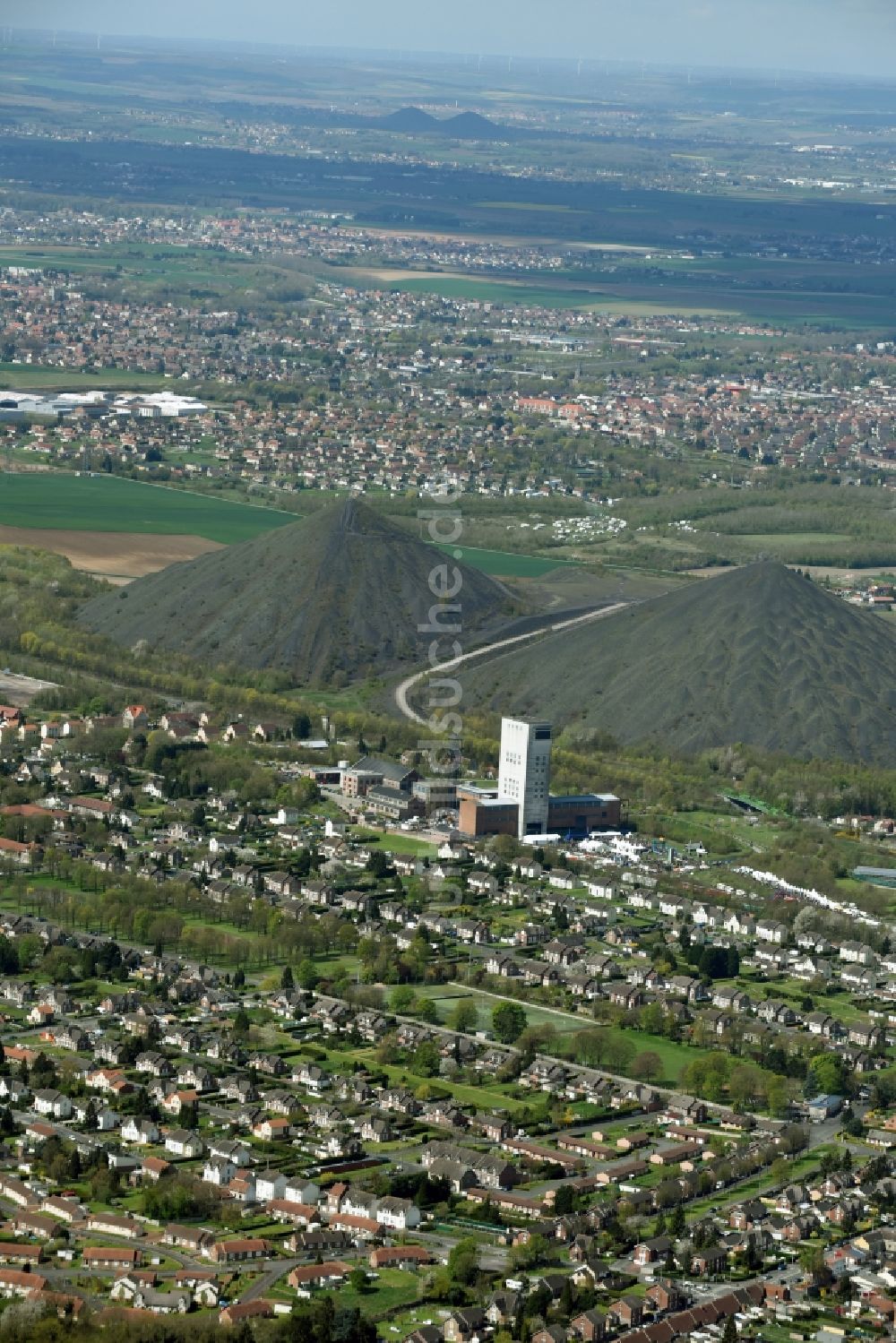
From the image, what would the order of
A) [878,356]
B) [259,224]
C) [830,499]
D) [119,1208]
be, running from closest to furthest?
1. [119,1208]
2. [830,499]
3. [878,356]
4. [259,224]

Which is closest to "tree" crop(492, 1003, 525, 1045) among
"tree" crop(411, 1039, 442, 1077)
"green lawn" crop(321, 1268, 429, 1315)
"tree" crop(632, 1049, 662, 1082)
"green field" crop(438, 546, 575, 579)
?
"tree" crop(411, 1039, 442, 1077)

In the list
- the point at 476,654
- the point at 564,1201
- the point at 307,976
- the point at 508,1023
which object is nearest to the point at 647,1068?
the point at 508,1023

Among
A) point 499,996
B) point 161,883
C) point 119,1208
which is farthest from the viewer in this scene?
point 161,883

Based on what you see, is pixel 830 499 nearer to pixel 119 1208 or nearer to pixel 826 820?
Result: pixel 826 820

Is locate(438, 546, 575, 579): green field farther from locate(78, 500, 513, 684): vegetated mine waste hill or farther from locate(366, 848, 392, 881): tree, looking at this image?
locate(366, 848, 392, 881): tree

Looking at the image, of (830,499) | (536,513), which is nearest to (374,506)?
(536,513)

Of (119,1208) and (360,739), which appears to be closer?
(119,1208)
